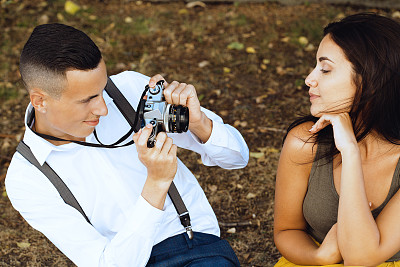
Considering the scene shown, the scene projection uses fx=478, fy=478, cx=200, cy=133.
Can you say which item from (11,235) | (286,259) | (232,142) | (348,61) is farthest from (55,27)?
(11,235)

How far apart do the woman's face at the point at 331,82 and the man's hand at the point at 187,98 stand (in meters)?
0.55

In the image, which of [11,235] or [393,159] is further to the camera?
[11,235]

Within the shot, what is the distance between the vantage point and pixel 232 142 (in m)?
2.49

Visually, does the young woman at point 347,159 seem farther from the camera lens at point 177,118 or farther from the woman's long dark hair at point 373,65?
the camera lens at point 177,118

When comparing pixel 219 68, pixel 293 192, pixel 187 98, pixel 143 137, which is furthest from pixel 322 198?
pixel 219 68

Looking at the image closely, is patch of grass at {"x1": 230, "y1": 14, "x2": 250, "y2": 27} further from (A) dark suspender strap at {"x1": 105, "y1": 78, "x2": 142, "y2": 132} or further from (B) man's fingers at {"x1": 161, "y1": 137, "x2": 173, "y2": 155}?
(B) man's fingers at {"x1": 161, "y1": 137, "x2": 173, "y2": 155}

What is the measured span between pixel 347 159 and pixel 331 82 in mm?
368

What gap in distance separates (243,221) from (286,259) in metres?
1.16

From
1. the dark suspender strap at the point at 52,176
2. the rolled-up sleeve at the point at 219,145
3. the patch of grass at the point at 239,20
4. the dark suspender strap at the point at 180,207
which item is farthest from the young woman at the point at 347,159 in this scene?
the patch of grass at the point at 239,20

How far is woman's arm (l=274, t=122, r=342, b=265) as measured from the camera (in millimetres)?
2396

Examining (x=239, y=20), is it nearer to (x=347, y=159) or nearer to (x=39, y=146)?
(x=347, y=159)

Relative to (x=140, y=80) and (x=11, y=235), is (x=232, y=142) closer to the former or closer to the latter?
(x=140, y=80)

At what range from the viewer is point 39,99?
2213 millimetres

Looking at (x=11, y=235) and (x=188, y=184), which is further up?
(x=188, y=184)
